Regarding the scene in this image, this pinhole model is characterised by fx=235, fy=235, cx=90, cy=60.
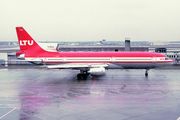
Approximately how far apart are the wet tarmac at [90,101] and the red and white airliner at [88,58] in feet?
20.4

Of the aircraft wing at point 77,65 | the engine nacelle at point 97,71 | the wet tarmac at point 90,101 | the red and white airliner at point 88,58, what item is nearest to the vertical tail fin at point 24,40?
the red and white airliner at point 88,58

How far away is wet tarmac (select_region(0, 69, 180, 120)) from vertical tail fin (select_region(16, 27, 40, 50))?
30.9 ft

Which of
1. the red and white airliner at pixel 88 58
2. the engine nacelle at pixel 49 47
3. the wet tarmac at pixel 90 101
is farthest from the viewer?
the engine nacelle at pixel 49 47

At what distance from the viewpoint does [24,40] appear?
40.4 meters

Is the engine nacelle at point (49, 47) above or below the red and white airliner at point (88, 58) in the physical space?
above

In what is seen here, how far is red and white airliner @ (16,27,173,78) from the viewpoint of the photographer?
39031 mm

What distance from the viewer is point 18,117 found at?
18500 millimetres

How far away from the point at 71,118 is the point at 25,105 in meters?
5.94

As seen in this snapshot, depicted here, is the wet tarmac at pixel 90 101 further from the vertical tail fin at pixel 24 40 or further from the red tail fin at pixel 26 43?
the vertical tail fin at pixel 24 40

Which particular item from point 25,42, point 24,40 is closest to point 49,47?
point 25,42

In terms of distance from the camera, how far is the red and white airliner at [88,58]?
39031mm

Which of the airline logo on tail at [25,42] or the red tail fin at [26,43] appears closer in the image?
the red tail fin at [26,43]

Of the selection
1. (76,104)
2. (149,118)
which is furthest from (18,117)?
(149,118)

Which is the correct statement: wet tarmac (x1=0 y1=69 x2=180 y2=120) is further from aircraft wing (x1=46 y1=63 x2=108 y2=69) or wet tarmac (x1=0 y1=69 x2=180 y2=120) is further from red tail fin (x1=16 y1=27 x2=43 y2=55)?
red tail fin (x1=16 y1=27 x2=43 y2=55)
